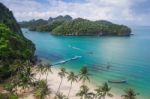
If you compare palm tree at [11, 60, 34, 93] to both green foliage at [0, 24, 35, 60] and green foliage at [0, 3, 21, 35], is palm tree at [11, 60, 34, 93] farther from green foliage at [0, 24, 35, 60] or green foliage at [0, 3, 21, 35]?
green foliage at [0, 3, 21, 35]

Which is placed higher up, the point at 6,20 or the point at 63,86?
the point at 6,20

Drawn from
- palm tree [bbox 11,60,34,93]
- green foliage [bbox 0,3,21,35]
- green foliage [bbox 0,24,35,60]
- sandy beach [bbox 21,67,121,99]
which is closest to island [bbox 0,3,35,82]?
green foliage [bbox 0,24,35,60]

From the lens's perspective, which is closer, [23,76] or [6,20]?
[23,76]

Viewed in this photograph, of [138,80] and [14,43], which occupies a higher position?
[14,43]

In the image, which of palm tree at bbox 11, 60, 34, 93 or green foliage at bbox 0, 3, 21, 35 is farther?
green foliage at bbox 0, 3, 21, 35

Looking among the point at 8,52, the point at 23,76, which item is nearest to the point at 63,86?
the point at 23,76

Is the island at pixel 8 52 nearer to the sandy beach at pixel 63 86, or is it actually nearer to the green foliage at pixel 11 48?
the green foliage at pixel 11 48

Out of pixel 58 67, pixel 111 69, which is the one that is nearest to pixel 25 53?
pixel 58 67

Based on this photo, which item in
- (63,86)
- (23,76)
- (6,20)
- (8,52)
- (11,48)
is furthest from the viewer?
(6,20)

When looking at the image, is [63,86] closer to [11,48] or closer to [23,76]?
[23,76]

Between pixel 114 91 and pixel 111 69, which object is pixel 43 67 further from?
pixel 111 69

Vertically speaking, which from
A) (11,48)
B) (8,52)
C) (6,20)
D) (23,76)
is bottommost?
(23,76)
